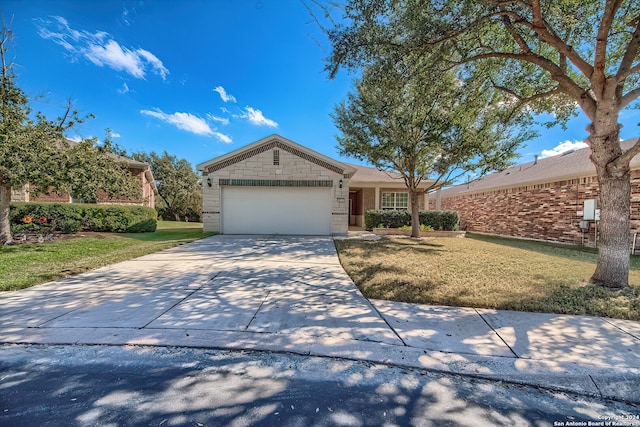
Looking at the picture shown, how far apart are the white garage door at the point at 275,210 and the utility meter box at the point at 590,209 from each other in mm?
10681

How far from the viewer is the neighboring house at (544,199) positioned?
11.4 metres

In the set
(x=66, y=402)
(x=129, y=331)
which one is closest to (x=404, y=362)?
(x=66, y=402)

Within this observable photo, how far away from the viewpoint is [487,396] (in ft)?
7.59

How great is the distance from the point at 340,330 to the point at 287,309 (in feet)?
3.23

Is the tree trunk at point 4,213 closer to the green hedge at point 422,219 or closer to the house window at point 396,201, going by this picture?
the green hedge at point 422,219

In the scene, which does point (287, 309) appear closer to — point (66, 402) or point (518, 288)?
point (66, 402)

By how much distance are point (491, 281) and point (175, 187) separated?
30725mm

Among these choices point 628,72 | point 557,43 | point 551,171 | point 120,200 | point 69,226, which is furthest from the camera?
point 120,200

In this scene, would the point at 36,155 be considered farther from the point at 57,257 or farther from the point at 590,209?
the point at 590,209

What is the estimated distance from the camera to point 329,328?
3449mm

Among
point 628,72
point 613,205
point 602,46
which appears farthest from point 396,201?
point 602,46

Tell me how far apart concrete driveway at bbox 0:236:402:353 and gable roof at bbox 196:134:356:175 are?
7.21 meters

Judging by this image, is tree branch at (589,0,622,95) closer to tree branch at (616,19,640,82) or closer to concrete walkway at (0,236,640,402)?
tree branch at (616,19,640,82)

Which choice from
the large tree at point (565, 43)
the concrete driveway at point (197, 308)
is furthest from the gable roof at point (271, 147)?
the concrete driveway at point (197, 308)
